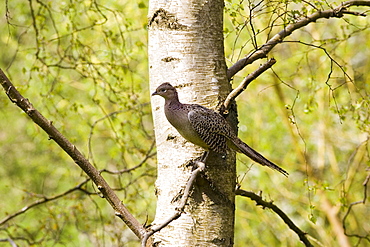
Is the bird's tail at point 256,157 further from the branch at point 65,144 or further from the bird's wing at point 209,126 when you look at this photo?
the branch at point 65,144

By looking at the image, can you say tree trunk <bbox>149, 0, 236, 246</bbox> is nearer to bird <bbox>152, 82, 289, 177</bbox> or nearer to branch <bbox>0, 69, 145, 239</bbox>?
bird <bbox>152, 82, 289, 177</bbox>

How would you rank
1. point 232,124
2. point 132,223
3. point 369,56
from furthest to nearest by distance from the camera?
point 369,56, point 232,124, point 132,223

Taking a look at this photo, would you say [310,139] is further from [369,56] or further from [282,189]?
[369,56]

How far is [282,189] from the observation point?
7660 mm

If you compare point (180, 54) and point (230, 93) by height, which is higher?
point (180, 54)

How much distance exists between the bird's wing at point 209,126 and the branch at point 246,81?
0.09m

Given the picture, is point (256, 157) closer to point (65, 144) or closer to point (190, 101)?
point (190, 101)

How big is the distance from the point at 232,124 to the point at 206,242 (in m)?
0.67

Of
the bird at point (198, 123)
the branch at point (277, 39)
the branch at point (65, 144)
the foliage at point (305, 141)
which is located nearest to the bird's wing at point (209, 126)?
the bird at point (198, 123)

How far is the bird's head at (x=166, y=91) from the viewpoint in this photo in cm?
246

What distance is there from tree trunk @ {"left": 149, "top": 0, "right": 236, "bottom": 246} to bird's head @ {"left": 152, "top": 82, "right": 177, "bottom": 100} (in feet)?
0.09

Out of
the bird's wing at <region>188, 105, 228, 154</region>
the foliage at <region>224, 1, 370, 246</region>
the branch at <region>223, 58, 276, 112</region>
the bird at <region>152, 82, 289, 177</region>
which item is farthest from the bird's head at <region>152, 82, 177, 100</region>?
the foliage at <region>224, 1, 370, 246</region>

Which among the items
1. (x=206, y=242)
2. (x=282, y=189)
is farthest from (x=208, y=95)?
(x=282, y=189)

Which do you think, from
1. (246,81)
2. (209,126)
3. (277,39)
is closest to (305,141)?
(277,39)
